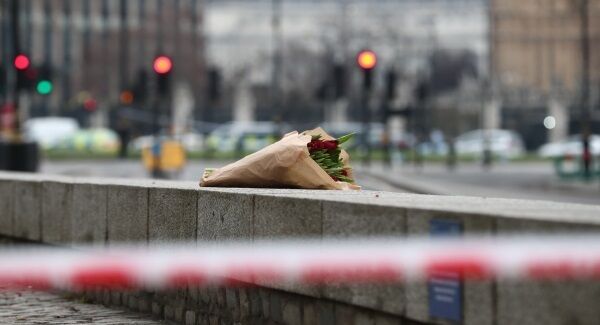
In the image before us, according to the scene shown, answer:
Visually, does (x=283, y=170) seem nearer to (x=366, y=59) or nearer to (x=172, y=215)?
(x=172, y=215)

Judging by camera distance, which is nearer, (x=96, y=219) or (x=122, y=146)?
(x=96, y=219)

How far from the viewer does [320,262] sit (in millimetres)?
8547

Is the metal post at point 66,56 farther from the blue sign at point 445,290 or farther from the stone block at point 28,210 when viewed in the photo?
the blue sign at point 445,290

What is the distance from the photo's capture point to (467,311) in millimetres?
7066

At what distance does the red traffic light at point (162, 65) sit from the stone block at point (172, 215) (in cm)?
2447

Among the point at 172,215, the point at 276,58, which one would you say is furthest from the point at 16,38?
the point at 276,58

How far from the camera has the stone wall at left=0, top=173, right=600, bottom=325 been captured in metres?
6.69

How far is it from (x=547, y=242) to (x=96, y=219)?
654 cm

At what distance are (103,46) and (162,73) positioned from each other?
86.6 meters

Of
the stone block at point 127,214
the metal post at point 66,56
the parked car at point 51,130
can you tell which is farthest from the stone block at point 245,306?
the metal post at point 66,56

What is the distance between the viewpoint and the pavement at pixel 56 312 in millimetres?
11039

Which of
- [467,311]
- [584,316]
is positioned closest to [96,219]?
[467,311]

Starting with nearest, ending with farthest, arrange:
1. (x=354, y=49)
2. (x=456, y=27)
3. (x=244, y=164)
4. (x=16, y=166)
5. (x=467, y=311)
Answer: (x=467, y=311) < (x=244, y=164) < (x=16, y=166) < (x=354, y=49) < (x=456, y=27)

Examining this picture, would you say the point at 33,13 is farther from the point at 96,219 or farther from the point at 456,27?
the point at 96,219
